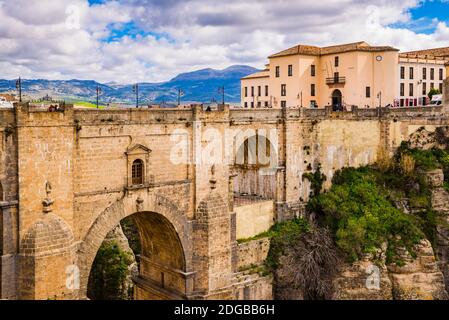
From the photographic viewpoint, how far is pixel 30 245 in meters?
18.4

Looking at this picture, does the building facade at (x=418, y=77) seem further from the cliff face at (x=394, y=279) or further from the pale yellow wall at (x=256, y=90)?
the cliff face at (x=394, y=279)

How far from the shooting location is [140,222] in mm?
25172

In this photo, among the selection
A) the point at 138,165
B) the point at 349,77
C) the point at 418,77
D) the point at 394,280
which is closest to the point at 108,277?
the point at 138,165

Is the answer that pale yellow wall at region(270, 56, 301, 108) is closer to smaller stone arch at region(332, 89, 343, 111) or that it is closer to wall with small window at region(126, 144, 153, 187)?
smaller stone arch at region(332, 89, 343, 111)

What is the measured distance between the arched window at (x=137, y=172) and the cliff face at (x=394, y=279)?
465 inches

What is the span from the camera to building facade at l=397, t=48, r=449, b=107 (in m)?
44.0

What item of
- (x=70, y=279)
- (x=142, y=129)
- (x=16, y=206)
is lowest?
(x=70, y=279)

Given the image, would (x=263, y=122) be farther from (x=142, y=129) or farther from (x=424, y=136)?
(x=424, y=136)

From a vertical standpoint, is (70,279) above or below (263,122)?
below

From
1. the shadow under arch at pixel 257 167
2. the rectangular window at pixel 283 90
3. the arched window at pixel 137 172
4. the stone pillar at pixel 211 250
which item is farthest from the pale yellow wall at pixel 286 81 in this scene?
the arched window at pixel 137 172

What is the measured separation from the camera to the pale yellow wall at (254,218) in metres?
26.8

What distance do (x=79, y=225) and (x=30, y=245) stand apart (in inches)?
85.8

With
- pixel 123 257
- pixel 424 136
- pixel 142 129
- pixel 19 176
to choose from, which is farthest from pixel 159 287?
pixel 424 136

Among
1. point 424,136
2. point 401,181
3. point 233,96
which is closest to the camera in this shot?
point 401,181
